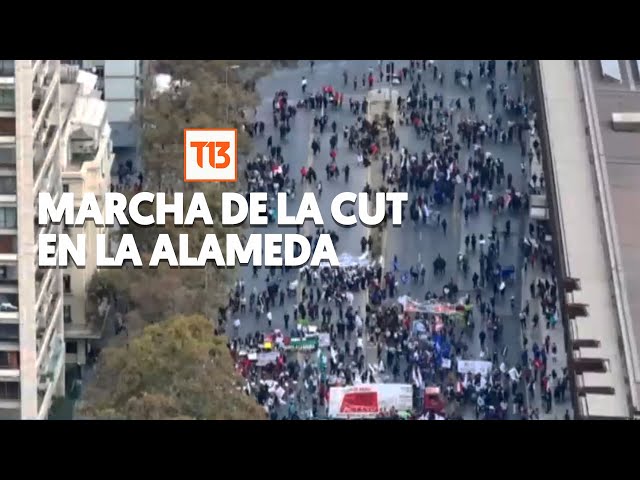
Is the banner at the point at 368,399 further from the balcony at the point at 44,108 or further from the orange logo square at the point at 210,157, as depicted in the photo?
the balcony at the point at 44,108

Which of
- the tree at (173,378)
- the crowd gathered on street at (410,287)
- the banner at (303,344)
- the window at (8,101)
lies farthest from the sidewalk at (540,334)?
the window at (8,101)

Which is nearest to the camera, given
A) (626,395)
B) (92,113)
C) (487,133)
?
(626,395)

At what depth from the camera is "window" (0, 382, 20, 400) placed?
91.1ft

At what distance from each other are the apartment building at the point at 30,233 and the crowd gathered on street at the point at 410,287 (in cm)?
171

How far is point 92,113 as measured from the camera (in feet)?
97.6

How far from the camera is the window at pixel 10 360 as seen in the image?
92.0ft

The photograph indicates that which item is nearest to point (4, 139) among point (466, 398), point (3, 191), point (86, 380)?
point (3, 191)

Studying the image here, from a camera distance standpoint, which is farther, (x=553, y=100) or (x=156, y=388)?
(x=553, y=100)

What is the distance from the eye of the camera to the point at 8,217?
27.8 m

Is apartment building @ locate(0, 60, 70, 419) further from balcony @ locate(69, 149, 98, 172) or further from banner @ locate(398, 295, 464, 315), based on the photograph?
banner @ locate(398, 295, 464, 315)

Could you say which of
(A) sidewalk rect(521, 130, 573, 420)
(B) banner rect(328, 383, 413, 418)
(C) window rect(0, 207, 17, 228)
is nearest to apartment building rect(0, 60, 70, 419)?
Answer: (C) window rect(0, 207, 17, 228)

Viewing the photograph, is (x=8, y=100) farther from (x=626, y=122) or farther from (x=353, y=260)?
(x=626, y=122)

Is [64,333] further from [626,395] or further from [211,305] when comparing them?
[626,395]

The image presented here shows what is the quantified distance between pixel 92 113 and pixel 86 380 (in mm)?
2459
